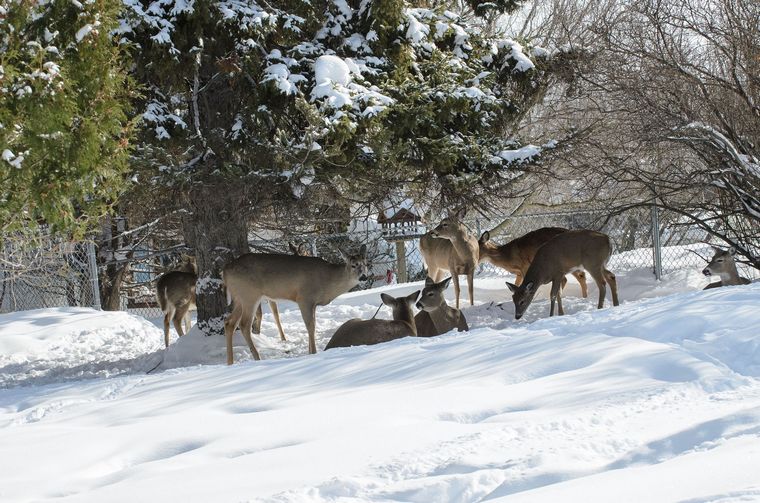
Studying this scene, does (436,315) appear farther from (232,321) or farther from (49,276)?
(49,276)

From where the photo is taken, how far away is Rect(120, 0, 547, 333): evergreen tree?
10641 mm

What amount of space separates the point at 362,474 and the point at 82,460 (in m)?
1.65

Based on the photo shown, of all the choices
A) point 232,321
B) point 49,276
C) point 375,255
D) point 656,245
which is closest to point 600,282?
point 656,245

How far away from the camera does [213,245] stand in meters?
12.7

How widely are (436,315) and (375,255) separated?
5.63 metres

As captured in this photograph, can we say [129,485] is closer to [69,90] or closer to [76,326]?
[69,90]

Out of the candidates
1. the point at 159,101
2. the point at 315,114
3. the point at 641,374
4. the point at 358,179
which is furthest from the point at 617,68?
the point at 641,374

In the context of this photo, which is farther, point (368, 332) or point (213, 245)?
point (213, 245)

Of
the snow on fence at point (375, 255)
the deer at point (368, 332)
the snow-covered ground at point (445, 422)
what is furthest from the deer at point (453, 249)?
the snow-covered ground at point (445, 422)

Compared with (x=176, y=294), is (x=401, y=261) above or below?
above

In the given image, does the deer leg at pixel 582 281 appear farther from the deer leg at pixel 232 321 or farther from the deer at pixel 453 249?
the deer leg at pixel 232 321

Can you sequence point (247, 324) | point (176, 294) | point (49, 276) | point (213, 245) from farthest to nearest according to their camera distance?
1. point (49, 276)
2. point (176, 294)
3. point (213, 245)
4. point (247, 324)

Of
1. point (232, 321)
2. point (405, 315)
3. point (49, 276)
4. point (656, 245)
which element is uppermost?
point (49, 276)

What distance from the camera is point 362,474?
4.19 meters
